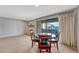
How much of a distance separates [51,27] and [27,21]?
463mm

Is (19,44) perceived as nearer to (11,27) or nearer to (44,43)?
(11,27)

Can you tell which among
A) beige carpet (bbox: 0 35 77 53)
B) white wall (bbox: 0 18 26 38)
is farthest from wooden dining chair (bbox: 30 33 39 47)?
white wall (bbox: 0 18 26 38)

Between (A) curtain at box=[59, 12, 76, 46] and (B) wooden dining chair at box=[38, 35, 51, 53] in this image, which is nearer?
(A) curtain at box=[59, 12, 76, 46]

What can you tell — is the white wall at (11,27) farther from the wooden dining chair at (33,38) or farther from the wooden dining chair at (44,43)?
the wooden dining chair at (44,43)

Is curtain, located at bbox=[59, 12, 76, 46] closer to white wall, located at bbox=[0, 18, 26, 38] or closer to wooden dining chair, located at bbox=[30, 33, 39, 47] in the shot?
wooden dining chair, located at bbox=[30, 33, 39, 47]

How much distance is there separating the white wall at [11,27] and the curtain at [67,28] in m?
0.70

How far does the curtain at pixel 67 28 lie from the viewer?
1.69 metres

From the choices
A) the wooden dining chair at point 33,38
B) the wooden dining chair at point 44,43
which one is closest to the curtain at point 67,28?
the wooden dining chair at point 44,43

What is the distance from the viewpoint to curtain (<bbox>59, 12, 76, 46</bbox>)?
5.53ft

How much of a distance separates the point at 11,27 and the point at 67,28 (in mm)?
1088

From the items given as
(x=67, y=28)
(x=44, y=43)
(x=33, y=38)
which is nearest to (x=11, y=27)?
(x=33, y=38)

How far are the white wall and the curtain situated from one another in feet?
2.30

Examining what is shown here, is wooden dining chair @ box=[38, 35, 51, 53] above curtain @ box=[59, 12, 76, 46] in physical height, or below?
below
